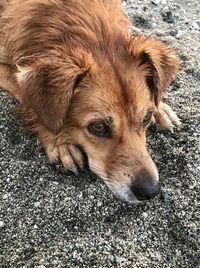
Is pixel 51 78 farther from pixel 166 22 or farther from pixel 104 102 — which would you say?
pixel 166 22

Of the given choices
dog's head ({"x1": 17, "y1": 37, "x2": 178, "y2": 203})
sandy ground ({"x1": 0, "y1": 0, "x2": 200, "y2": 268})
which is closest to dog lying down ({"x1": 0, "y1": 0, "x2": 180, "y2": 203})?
dog's head ({"x1": 17, "y1": 37, "x2": 178, "y2": 203})

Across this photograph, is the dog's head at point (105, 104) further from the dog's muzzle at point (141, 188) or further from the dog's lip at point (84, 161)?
the dog's lip at point (84, 161)

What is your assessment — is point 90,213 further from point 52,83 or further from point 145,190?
point 52,83

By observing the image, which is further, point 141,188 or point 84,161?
point 84,161

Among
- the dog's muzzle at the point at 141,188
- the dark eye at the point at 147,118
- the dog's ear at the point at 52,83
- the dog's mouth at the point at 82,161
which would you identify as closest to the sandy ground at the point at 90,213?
the dog's mouth at the point at 82,161

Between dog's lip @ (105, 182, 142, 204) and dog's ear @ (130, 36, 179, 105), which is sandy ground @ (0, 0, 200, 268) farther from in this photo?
dog's ear @ (130, 36, 179, 105)

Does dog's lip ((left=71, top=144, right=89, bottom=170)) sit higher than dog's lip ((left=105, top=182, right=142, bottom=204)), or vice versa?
dog's lip ((left=105, top=182, right=142, bottom=204))

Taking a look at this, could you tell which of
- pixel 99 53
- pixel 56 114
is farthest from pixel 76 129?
pixel 99 53

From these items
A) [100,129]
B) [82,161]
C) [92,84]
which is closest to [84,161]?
[82,161]
